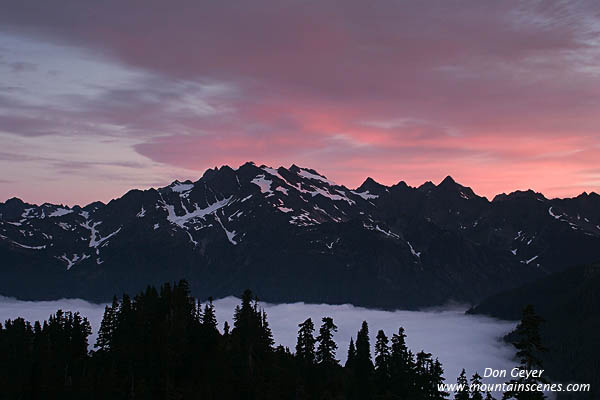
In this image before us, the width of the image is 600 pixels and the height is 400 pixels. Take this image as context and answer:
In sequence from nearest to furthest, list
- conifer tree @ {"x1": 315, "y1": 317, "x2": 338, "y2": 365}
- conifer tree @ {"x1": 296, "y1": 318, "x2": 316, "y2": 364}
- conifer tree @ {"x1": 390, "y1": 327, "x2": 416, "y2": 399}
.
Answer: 1. conifer tree @ {"x1": 315, "y1": 317, "x2": 338, "y2": 365}
2. conifer tree @ {"x1": 390, "y1": 327, "x2": 416, "y2": 399}
3. conifer tree @ {"x1": 296, "y1": 318, "x2": 316, "y2": 364}

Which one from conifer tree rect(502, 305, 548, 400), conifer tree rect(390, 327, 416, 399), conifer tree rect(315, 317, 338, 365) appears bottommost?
conifer tree rect(390, 327, 416, 399)

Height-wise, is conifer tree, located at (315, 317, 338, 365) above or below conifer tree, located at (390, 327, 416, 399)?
above

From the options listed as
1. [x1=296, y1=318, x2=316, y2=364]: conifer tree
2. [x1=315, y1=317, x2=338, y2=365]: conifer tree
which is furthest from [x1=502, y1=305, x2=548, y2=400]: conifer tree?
[x1=296, y1=318, x2=316, y2=364]: conifer tree

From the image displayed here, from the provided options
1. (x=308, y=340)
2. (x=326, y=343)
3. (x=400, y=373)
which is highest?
(x=326, y=343)

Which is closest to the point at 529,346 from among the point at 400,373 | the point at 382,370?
the point at 400,373

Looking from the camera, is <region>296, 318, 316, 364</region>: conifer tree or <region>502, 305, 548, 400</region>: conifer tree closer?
<region>502, 305, 548, 400</region>: conifer tree

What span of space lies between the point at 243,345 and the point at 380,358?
27.0 meters

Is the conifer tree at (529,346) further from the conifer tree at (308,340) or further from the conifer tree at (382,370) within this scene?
the conifer tree at (382,370)

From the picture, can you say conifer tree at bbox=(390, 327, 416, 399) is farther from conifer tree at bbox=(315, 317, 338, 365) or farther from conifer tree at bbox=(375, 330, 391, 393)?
conifer tree at bbox=(315, 317, 338, 365)

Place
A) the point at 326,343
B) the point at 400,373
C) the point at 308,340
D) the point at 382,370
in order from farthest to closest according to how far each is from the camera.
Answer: the point at 382,370 < the point at 308,340 < the point at 400,373 < the point at 326,343

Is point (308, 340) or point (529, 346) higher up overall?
point (529, 346)

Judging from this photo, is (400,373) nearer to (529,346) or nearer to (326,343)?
(326,343)

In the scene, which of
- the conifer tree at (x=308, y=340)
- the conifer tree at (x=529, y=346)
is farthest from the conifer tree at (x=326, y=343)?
the conifer tree at (x=529, y=346)

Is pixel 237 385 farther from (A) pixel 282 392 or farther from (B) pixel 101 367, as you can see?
(B) pixel 101 367
